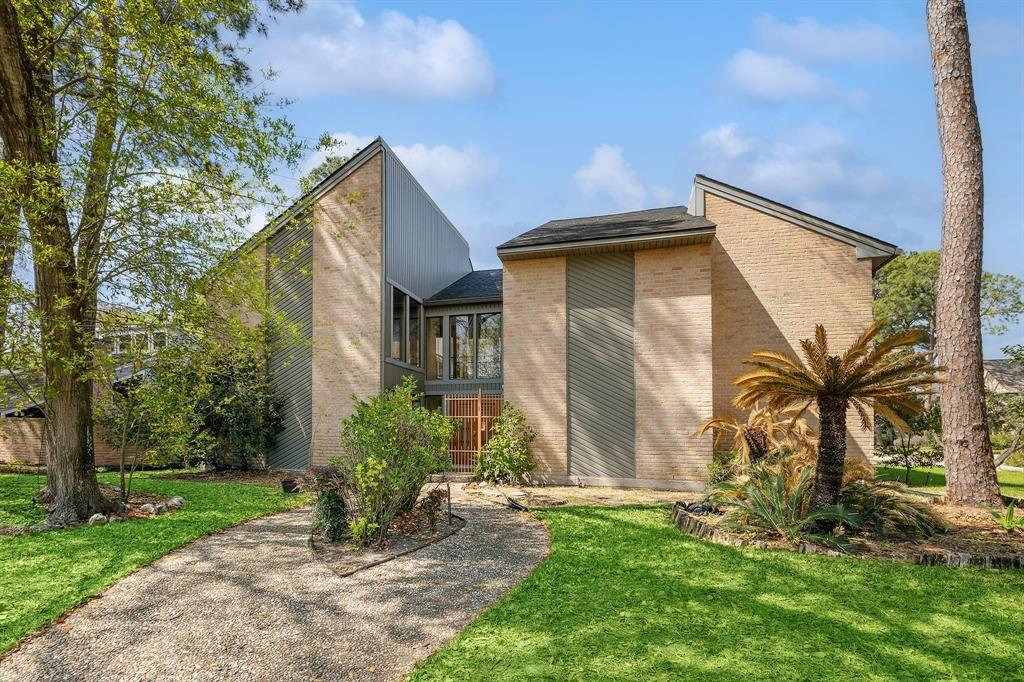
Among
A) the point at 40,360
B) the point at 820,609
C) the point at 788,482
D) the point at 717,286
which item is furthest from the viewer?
the point at 717,286

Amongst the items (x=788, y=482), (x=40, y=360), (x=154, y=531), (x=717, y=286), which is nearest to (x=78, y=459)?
(x=40, y=360)

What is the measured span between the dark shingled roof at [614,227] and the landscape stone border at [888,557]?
6825 mm

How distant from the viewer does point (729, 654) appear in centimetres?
334

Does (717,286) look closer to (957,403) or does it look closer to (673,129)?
(673,129)

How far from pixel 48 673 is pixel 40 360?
5482 millimetres

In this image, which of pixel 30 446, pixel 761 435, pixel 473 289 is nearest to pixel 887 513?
pixel 761 435

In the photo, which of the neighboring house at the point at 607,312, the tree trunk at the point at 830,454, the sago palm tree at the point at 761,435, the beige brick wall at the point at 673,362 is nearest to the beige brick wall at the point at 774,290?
the neighboring house at the point at 607,312

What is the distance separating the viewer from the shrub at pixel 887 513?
6.04 meters

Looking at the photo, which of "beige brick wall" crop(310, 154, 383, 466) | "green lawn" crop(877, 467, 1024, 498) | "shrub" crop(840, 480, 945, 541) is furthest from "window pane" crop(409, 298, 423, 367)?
"green lawn" crop(877, 467, 1024, 498)

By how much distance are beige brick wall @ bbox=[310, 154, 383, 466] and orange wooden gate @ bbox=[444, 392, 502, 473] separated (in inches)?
86.0

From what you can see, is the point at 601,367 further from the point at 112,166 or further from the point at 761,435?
the point at 112,166

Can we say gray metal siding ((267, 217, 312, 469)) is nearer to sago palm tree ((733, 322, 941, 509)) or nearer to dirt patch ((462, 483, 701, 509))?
dirt patch ((462, 483, 701, 509))

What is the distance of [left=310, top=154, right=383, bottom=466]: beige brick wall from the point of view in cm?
1304

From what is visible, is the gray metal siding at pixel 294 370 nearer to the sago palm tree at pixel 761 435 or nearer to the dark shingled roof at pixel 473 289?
the dark shingled roof at pixel 473 289
